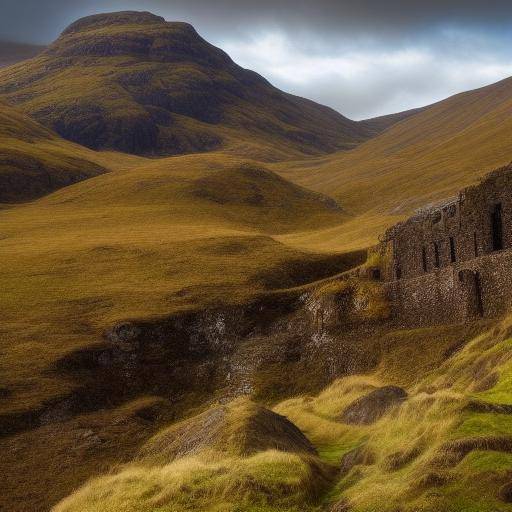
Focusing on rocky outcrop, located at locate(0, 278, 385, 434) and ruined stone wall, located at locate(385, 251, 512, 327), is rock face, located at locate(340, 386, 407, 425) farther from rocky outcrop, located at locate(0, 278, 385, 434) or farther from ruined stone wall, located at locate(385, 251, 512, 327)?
rocky outcrop, located at locate(0, 278, 385, 434)

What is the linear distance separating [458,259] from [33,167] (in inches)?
5242

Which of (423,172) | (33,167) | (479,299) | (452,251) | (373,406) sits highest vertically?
(33,167)

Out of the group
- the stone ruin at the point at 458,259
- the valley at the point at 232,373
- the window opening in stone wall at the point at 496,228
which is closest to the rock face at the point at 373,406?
the valley at the point at 232,373

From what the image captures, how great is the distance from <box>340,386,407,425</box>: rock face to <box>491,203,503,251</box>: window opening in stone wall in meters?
17.0

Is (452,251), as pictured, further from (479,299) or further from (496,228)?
(479,299)

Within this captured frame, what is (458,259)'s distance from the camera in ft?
155

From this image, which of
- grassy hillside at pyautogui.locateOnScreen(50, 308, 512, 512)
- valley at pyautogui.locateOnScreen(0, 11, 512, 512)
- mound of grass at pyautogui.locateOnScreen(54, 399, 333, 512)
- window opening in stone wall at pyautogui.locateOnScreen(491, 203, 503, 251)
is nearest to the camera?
grassy hillside at pyautogui.locateOnScreen(50, 308, 512, 512)

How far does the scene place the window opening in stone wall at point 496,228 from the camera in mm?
43916

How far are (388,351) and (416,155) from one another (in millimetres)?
134630

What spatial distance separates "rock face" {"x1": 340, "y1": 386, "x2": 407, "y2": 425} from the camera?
29.3 m

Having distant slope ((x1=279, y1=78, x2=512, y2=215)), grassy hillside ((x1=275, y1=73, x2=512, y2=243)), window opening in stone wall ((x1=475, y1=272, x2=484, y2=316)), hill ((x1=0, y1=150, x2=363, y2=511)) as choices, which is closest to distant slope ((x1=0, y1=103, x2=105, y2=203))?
hill ((x1=0, y1=150, x2=363, y2=511))

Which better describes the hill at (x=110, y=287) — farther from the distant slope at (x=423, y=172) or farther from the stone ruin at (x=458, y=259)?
the stone ruin at (x=458, y=259)

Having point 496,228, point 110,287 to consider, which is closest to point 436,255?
point 496,228

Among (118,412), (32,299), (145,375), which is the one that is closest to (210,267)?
(32,299)
